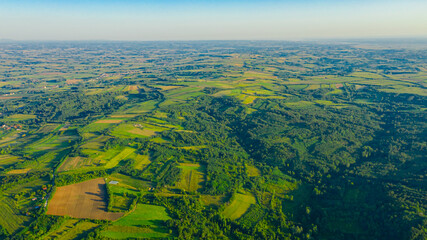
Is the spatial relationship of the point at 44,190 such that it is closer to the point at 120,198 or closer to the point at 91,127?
the point at 120,198

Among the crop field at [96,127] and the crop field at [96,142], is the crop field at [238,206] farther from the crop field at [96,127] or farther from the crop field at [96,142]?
the crop field at [96,127]

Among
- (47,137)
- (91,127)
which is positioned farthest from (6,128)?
(91,127)

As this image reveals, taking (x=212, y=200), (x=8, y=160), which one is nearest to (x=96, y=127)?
(x=8, y=160)

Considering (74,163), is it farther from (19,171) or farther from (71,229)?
(71,229)

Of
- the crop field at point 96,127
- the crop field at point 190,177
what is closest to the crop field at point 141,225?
the crop field at point 190,177

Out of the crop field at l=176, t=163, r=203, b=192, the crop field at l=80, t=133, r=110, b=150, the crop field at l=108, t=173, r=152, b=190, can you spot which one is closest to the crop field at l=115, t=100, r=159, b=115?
the crop field at l=80, t=133, r=110, b=150

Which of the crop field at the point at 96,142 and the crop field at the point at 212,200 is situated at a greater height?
the crop field at the point at 96,142

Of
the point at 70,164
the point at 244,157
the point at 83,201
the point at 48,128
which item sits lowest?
the point at 244,157
